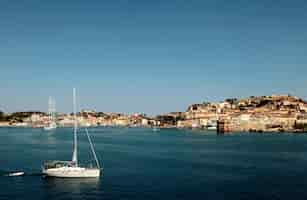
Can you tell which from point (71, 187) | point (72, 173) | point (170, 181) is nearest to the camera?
point (71, 187)

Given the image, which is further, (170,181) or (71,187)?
(170,181)

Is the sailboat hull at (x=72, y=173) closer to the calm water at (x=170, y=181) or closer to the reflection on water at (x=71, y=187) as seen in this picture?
the reflection on water at (x=71, y=187)

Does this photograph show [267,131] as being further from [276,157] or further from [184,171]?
[184,171]

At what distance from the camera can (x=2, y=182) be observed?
42.9 meters

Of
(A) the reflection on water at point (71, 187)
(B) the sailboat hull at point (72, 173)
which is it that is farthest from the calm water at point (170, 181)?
(B) the sailboat hull at point (72, 173)

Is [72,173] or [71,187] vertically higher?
[72,173]

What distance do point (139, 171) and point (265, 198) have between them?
1814cm

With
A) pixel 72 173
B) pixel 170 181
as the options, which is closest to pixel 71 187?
pixel 72 173

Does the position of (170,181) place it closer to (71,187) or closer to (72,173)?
A: (71,187)

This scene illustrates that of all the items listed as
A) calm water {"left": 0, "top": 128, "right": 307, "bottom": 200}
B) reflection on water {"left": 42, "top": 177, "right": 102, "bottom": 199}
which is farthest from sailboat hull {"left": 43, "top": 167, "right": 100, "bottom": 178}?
calm water {"left": 0, "top": 128, "right": 307, "bottom": 200}

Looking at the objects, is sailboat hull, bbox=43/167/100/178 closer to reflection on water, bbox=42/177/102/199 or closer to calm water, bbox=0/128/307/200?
reflection on water, bbox=42/177/102/199

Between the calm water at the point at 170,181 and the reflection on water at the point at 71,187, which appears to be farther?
the reflection on water at the point at 71,187

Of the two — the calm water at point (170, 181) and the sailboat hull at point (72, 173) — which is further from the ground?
the sailboat hull at point (72, 173)

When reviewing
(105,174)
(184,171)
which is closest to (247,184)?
(184,171)
